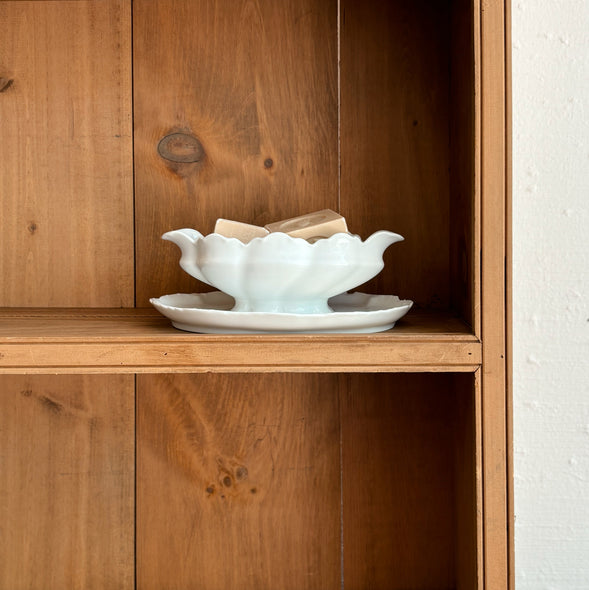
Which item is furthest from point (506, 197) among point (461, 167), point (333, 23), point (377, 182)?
point (333, 23)

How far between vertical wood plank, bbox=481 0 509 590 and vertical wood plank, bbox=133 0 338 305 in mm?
297

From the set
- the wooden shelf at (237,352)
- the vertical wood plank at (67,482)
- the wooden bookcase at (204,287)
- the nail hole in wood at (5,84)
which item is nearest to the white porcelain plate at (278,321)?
the wooden shelf at (237,352)

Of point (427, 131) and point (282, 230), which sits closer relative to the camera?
point (282, 230)

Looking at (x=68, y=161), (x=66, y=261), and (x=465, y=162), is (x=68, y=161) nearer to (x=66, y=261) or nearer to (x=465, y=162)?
(x=66, y=261)

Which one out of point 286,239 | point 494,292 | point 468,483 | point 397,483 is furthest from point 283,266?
point 397,483

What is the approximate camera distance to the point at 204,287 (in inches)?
34.9

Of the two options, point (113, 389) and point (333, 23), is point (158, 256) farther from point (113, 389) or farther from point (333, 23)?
point (333, 23)

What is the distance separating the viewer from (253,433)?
2.98ft

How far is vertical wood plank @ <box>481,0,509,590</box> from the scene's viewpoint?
2.00ft

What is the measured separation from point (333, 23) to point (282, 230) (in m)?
0.35

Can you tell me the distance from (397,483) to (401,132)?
1.56 ft

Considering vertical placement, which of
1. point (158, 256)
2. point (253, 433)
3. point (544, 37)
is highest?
point (544, 37)

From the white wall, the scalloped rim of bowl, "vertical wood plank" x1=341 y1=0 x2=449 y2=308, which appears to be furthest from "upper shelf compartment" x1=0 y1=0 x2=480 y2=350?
the scalloped rim of bowl

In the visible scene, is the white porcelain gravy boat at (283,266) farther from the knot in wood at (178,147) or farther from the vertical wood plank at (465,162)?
the knot in wood at (178,147)
